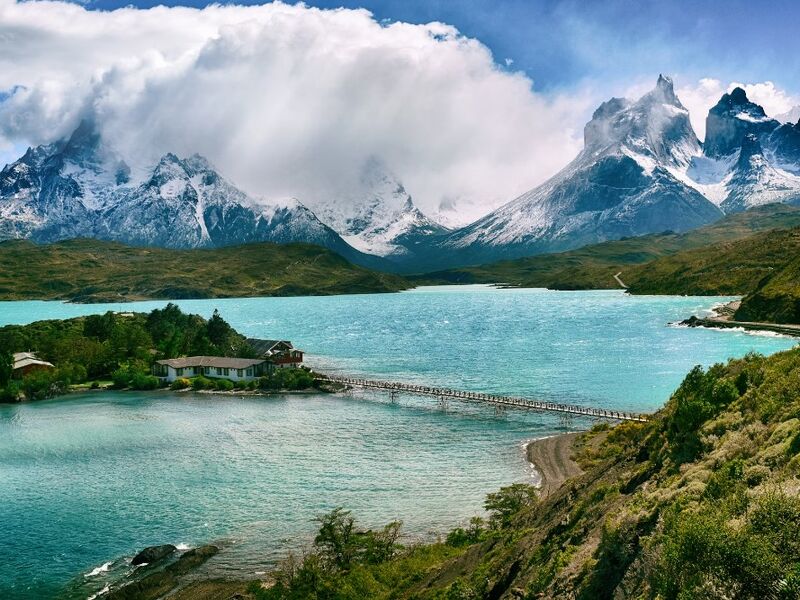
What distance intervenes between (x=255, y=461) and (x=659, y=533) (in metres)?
55.8

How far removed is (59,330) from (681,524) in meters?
163

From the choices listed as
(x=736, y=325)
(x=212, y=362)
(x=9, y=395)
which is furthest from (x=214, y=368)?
(x=736, y=325)

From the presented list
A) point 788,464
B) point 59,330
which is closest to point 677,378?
point 788,464

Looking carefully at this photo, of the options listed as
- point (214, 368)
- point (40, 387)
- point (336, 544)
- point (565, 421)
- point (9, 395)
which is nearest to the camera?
point (336, 544)

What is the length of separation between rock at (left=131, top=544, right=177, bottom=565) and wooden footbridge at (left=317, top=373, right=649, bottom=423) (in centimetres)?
5137

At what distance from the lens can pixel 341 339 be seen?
193250mm

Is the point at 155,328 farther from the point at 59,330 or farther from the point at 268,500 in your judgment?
the point at 268,500

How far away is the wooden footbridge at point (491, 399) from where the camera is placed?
82.8m

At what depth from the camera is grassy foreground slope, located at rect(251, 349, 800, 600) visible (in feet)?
53.6

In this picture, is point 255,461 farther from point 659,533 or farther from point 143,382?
point 143,382

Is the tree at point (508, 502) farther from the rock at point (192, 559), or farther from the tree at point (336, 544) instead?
the rock at point (192, 559)

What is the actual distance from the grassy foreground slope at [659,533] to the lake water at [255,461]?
26.7 feet

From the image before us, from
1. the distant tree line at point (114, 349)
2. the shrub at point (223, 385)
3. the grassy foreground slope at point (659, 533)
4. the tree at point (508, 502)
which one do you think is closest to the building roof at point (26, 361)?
the distant tree line at point (114, 349)

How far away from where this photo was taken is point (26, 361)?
12381 cm
